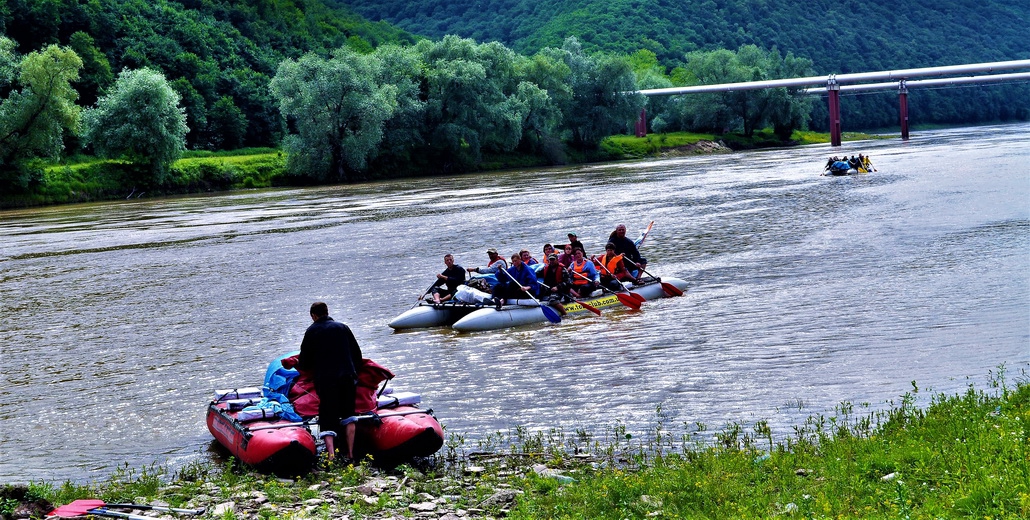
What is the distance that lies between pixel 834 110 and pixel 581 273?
81922mm

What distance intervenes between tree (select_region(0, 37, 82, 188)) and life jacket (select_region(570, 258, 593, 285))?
46.5m

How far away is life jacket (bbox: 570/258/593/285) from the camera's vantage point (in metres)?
21.0

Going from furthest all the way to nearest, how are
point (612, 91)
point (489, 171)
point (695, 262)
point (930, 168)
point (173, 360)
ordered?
point (612, 91), point (489, 171), point (930, 168), point (695, 262), point (173, 360)

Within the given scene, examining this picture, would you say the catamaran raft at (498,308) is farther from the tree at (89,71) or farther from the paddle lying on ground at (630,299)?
the tree at (89,71)

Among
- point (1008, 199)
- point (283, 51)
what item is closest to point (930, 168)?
point (1008, 199)

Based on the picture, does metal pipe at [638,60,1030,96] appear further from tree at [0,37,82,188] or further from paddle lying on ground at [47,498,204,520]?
paddle lying on ground at [47,498,204,520]

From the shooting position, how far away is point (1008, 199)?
35.1 m

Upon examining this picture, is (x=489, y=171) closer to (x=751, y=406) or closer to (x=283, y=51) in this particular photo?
(x=283, y=51)

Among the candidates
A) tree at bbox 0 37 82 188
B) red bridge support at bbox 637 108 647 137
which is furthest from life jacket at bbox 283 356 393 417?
red bridge support at bbox 637 108 647 137

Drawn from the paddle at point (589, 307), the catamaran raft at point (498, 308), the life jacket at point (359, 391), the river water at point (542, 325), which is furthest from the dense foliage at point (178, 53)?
the life jacket at point (359, 391)

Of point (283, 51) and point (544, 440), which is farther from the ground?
point (283, 51)

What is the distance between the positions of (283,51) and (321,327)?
106578 millimetres

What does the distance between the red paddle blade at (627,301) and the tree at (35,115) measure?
47814mm

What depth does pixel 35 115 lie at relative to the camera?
192ft
